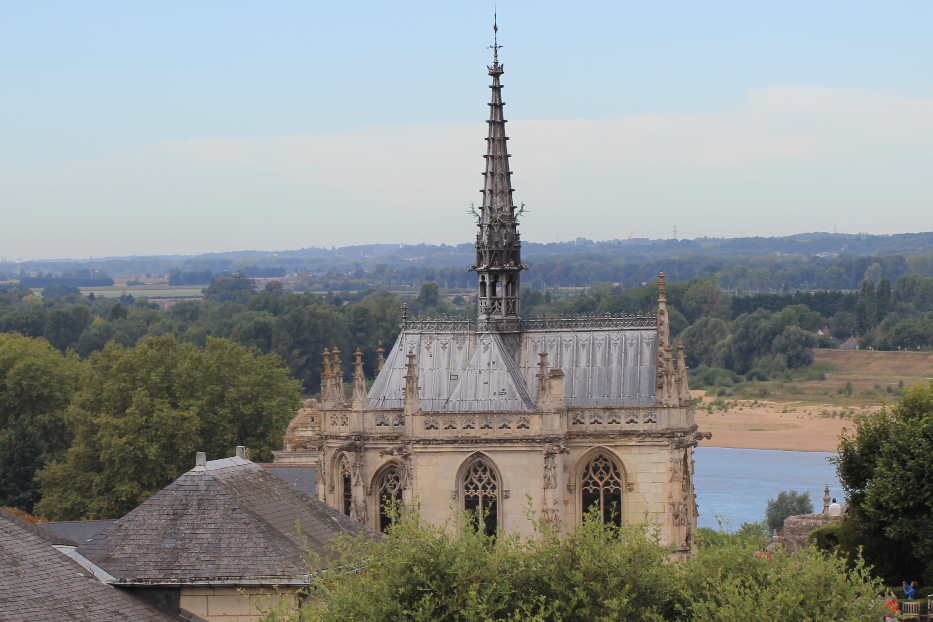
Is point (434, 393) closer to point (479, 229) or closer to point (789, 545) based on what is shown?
point (479, 229)

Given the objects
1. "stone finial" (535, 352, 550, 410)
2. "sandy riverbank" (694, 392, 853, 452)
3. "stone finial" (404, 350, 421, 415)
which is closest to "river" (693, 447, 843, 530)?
"sandy riverbank" (694, 392, 853, 452)

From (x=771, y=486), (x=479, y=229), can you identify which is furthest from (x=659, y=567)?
(x=771, y=486)

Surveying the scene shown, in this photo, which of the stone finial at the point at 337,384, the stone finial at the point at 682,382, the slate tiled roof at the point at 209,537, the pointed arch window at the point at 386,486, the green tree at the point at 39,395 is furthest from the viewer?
the green tree at the point at 39,395

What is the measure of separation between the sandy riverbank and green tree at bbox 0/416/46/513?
264 feet

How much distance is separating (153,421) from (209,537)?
52.2m

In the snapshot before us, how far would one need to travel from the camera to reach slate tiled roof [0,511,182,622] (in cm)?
2466

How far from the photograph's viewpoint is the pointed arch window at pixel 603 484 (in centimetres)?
4838

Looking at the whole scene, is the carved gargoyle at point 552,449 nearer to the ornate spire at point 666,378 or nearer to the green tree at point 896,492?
the ornate spire at point 666,378

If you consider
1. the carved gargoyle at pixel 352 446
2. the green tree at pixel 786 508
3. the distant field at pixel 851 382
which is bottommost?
the distant field at pixel 851 382

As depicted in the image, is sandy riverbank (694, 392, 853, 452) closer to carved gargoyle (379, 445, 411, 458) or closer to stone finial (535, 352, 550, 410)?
stone finial (535, 352, 550, 410)

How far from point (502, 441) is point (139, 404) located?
1518 inches

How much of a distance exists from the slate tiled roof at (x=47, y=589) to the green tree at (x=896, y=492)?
3042 cm

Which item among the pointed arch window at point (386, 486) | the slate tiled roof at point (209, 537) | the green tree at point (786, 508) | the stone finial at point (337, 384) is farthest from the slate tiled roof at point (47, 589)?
the green tree at point (786, 508)

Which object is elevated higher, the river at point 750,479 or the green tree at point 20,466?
the green tree at point 20,466
